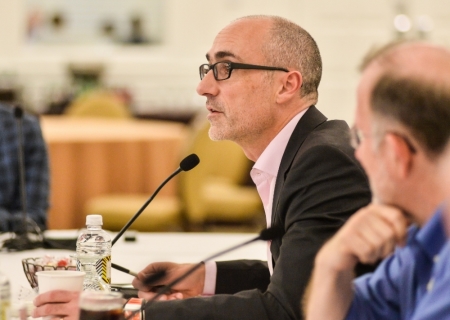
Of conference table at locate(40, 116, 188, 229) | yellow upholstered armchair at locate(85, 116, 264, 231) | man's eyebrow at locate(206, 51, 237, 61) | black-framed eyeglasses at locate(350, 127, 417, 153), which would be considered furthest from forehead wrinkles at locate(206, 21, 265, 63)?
conference table at locate(40, 116, 188, 229)

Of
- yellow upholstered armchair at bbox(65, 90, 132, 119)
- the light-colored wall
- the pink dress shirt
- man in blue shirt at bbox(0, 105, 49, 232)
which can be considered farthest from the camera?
the light-colored wall

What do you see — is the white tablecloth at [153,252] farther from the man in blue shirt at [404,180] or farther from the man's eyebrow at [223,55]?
the man in blue shirt at [404,180]

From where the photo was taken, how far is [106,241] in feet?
5.20

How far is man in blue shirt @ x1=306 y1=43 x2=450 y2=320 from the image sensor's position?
2.99 ft

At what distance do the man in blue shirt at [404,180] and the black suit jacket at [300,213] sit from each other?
189mm

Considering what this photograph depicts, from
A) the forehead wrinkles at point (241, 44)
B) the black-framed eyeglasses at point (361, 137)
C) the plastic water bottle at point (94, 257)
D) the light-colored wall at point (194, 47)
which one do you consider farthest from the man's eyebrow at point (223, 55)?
the light-colored wall at point (194, 47)

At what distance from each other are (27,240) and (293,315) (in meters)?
1.13

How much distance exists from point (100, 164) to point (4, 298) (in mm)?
3598

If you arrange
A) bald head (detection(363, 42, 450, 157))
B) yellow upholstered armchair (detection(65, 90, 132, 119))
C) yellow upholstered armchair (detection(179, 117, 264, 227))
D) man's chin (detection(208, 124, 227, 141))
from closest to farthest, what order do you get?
bald head (detection(363, 42, 450, 157)) < man's chin (detection(208, 124, 227, 141)) < yellow upholstered armchair (detection(179, 117, 264, 227)) < yellow upholstered armchair (detection(65, 90, 132, 119))

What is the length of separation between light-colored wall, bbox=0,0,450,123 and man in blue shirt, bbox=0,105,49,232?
5.35m

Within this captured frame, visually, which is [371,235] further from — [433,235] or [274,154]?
[274,154]

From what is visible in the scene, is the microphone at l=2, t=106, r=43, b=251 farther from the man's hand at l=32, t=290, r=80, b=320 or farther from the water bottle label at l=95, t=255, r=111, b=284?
the man's hand at l=32, t=290, r=80, b=320

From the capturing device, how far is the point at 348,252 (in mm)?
1055

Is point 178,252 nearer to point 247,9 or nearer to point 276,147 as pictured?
point 276,147
